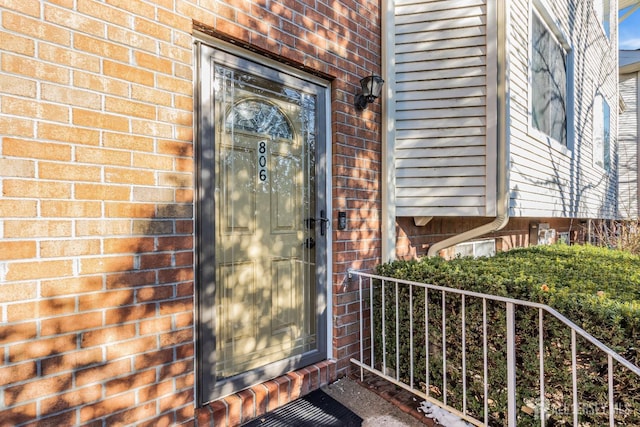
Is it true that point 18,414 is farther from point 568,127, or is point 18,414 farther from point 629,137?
point 629,137

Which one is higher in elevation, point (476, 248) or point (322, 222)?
point (322, 222)

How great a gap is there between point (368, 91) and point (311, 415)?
7.70ft

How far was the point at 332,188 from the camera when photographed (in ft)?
9.22

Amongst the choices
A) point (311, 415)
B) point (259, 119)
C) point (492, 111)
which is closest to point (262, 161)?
point (259, 119)

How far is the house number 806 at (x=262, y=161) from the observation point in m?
2.42

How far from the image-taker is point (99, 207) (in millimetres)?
1706

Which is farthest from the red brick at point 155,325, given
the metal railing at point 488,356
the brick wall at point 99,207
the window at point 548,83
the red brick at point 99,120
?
the window at point 548,83

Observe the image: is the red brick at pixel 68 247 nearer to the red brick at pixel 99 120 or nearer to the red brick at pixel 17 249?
the red brick at pixel 17 249

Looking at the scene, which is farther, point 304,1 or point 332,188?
point 332,188

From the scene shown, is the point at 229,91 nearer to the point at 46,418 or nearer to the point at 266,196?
Result: the point at 266,196

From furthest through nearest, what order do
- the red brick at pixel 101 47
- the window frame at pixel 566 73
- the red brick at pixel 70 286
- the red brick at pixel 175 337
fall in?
the window frame at pixel 566 73
the red brick at pixel 175 337
the red brick at pixel 101 47
the red brick at pixel 70 286

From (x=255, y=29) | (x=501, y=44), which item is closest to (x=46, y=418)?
(x=255, y=29)

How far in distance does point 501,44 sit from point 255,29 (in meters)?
2.23

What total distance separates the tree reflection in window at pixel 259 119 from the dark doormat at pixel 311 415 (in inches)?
70.2
